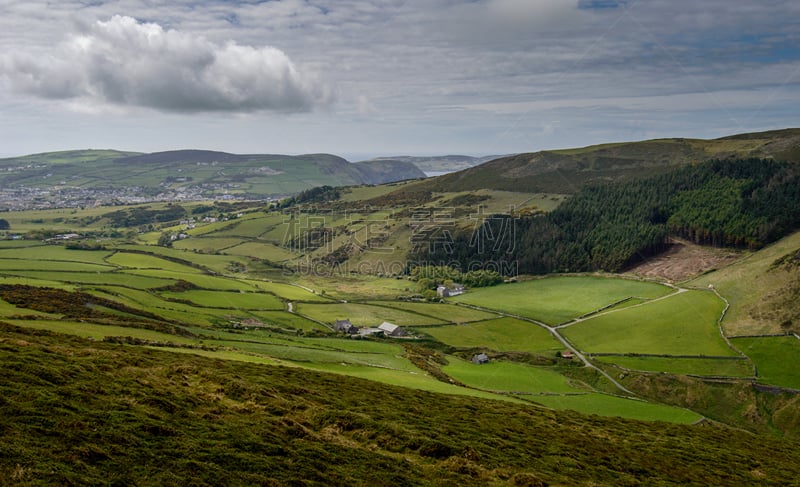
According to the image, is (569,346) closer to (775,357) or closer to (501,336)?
(501,336)

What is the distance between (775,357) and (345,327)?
199 feet

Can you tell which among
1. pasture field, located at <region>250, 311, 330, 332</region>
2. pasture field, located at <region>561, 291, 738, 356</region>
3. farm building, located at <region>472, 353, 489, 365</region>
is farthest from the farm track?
pasture field, located at <region>250, 311, 330, 332</region>

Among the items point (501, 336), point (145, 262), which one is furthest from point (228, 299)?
point (501, 336)

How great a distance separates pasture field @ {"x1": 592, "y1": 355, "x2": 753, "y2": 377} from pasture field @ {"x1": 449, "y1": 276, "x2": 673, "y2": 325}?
22.4m

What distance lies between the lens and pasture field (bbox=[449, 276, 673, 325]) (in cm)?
9681

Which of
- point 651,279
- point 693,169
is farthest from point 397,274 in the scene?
point 693,169

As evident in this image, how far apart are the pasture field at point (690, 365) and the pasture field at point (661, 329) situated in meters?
2.31

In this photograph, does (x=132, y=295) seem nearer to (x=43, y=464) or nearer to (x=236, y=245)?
(x=43, y=464)

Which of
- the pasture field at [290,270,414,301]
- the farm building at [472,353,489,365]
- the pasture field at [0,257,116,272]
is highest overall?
the pasture field at [0,257,116,272]

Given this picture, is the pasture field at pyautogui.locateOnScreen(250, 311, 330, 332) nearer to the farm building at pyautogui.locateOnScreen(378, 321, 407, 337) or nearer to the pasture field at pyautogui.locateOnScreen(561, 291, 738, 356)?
the farm building at pyautogui.locateOnScreen(378, 321, 407, 337)

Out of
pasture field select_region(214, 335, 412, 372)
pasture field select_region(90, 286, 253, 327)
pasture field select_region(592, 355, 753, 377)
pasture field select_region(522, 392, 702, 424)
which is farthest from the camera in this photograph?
pasture field select_region(90, 286, 253, 327)

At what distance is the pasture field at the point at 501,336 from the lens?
7769cm

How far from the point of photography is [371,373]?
154ft

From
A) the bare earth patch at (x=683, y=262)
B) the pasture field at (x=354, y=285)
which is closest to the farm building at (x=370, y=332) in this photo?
the pasture field at (x=354, y=285)
